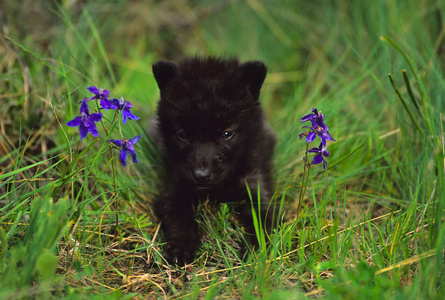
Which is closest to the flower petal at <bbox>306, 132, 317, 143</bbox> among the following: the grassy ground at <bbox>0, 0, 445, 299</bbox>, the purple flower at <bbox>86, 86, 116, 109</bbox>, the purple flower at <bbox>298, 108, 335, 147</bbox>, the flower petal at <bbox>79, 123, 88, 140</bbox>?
the purple flower at <bbox>298, 108, 335, 147</bbox>

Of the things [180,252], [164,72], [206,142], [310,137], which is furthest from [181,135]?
[310,137]

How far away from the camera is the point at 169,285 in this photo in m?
2.90

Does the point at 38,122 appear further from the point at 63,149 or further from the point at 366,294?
the point at 366,294

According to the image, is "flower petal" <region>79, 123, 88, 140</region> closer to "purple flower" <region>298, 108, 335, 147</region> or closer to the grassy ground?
the grassy ground

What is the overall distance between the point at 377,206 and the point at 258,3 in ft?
12.1

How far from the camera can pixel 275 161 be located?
14.3ft

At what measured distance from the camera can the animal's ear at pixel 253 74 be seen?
360 cm

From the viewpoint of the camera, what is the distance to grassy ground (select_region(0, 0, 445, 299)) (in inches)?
103

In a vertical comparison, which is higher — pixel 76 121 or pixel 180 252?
pixel 76 121

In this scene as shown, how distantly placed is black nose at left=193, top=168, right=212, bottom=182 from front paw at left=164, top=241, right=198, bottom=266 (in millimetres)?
519

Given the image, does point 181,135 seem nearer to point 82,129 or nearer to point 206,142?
point 206,142

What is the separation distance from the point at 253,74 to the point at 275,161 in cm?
106

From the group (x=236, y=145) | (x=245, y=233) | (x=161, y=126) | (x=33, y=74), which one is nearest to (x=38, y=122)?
(x=33, y=74)

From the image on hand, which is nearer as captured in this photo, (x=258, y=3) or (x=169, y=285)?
(x=169, y=285)
